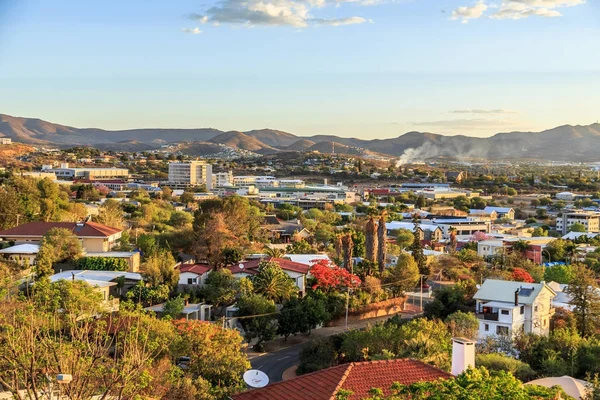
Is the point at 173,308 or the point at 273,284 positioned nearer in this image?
the point at 173,308

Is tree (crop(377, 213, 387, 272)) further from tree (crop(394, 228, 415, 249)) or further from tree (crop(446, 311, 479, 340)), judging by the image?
tree (crop(394, 228, 415, 249))

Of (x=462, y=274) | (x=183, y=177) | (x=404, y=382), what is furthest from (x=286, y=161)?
(x=404, y=382)

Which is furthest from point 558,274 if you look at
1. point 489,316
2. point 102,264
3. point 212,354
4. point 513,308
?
point 212,354

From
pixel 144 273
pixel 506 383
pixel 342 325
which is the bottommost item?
pixel 342 325

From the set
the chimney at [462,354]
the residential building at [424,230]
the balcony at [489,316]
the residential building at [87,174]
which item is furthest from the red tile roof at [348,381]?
the residential building at [87,174]

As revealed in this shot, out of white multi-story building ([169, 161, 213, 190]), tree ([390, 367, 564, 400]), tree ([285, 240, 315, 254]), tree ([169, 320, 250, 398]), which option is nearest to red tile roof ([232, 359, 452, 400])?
tree ([390, 367, 564, 400])

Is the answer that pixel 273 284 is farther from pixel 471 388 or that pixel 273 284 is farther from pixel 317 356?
pixel 471 388

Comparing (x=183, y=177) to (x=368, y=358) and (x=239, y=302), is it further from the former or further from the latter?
(x=368, y=358)
